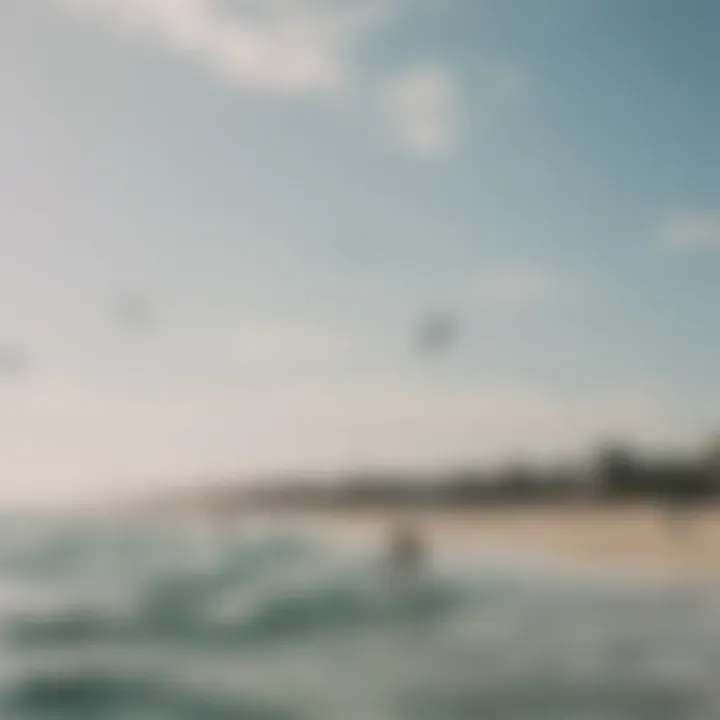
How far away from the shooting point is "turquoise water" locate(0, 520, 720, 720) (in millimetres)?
2053

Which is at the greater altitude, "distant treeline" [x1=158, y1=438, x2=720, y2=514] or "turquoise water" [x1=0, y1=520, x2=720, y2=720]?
"distant treeline" [x1=158, y1=438, x2=720, y2=514]

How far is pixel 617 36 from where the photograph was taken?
2.16m

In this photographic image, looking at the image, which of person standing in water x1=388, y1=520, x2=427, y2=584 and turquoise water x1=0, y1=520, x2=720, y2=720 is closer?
turquoise water x1=0, y1=520, x2=720, y2=720

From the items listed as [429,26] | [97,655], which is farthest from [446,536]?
[429,26]

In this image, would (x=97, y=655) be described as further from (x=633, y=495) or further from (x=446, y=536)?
(x=633, y=495)

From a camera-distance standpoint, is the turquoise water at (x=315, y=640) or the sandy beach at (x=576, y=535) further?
the sandy beach at (x=576, y=535)

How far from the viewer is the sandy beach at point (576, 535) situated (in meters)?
2.18

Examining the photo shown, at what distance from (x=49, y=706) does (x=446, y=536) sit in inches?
33.3

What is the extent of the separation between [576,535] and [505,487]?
20cm

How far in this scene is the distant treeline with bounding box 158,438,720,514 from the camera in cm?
213

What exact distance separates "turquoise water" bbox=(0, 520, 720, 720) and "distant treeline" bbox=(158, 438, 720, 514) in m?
0.11

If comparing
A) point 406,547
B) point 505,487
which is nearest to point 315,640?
point 406,547

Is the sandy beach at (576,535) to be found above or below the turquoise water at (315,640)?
above

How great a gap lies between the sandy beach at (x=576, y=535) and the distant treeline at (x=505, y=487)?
3cm
